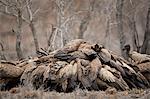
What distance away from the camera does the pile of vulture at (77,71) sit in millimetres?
11453

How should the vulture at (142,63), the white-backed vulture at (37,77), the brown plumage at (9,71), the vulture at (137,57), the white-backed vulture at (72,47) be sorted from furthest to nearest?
the vulture at (137,57) → the vulture at (142,63) → the white-backed vulture at (72,47) → the brown plumage at (9,71) → the white-backed vulture at (37,77)

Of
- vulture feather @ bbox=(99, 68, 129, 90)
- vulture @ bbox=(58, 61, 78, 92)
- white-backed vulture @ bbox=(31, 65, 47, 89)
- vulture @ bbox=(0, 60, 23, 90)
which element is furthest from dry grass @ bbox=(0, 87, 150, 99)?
vulture @ bbox=(0, 60, 23, 90)

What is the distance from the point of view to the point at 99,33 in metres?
31.2

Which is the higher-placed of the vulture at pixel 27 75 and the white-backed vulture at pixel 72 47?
the white-backed vulture at pixel 72 47

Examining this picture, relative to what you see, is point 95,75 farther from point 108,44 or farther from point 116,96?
point 108,44

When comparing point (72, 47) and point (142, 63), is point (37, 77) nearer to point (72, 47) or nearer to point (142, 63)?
point (72, 47)

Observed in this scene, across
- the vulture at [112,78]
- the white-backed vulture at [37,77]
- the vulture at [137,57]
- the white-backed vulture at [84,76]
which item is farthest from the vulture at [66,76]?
the vulture at [137,57]

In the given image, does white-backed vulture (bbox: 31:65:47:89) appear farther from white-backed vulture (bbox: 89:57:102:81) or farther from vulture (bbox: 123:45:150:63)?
vulture (bbox: 123:45:150:63)

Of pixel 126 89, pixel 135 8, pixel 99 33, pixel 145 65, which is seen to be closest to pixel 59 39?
pixel 135 8

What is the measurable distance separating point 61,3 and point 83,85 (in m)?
8.04

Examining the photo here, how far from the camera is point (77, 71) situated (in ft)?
38.0

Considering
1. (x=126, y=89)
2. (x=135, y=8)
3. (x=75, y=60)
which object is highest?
(x=135, y=8)

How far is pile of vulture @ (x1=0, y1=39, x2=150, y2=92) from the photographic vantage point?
1145 cm

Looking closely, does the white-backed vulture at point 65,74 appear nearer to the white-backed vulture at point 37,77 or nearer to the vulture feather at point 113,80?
the white-backed vulture at point 37,77
